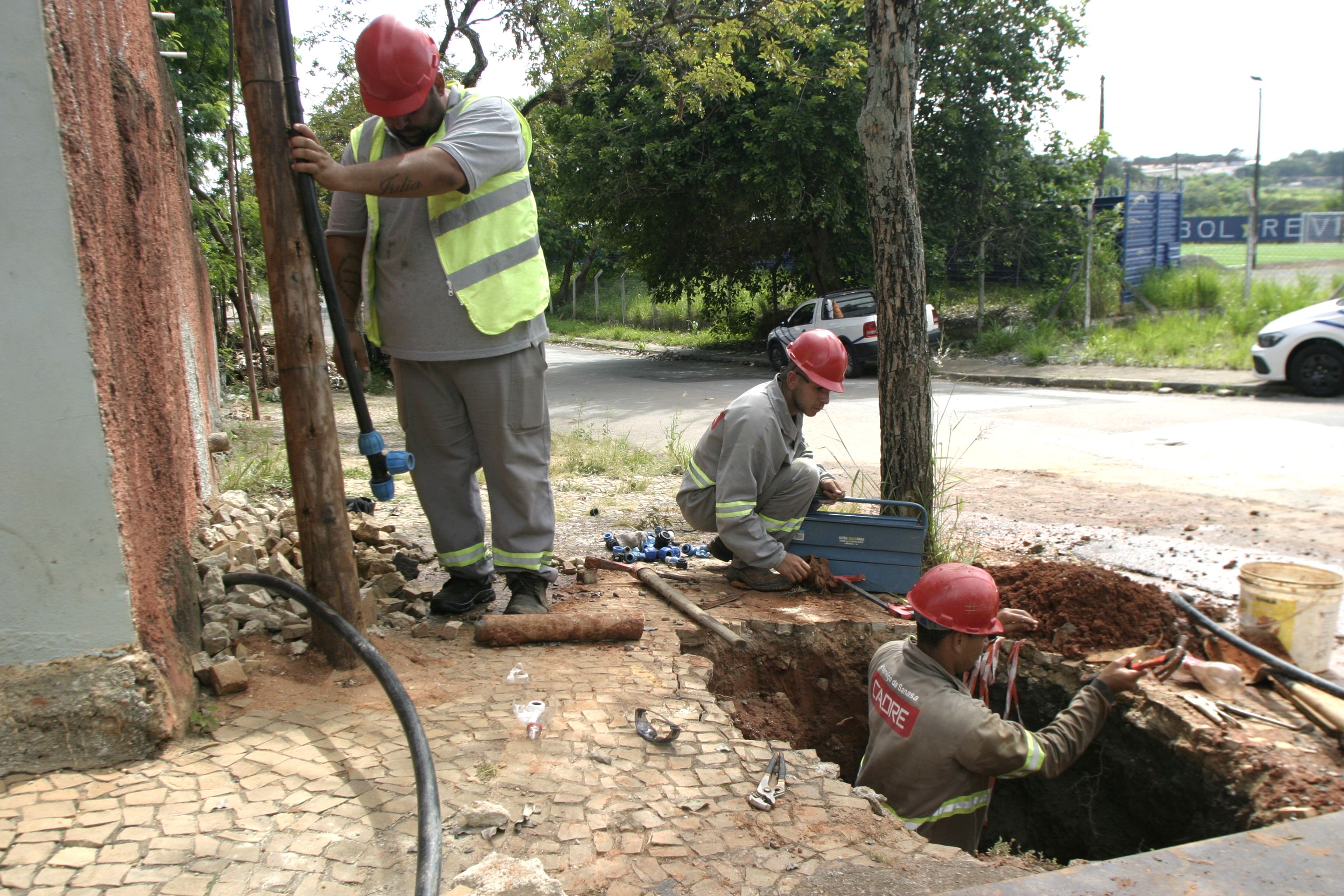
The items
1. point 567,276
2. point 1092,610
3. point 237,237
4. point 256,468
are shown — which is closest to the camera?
point 1092,610

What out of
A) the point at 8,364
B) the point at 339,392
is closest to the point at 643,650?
the point at 8,364

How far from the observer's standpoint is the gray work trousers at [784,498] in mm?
4270

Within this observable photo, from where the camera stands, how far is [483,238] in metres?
3.22

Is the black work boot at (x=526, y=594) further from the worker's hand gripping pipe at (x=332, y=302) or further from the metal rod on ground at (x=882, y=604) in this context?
the metal rod on ground at (x=882, y=604)

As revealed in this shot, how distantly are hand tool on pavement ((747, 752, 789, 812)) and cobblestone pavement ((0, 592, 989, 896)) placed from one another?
3cm

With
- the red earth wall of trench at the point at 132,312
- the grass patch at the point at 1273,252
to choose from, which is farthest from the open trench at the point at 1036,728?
the grass patch at the point at 1273,252

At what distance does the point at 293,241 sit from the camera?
2.80m

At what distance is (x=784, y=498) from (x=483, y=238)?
6.07 feet

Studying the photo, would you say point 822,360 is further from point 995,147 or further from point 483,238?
point 995,147

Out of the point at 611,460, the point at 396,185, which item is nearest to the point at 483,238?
the point at 396,185

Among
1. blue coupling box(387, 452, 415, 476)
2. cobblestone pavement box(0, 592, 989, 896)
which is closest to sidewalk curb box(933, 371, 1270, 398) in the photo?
cobblestone pavement box(0, 592, 989, 896)

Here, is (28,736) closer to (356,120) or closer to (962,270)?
(356,120)

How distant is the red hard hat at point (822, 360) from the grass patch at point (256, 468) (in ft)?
9.19

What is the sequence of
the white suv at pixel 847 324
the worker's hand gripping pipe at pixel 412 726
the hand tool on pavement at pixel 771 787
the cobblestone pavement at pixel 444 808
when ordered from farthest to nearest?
the white suv at pixel 847 324 < the hand tool on pavement at pixel 771 787 < the cobblestone pavement at pixel 444 808 < the worker's hand gripping pipe at pixel 412 726
